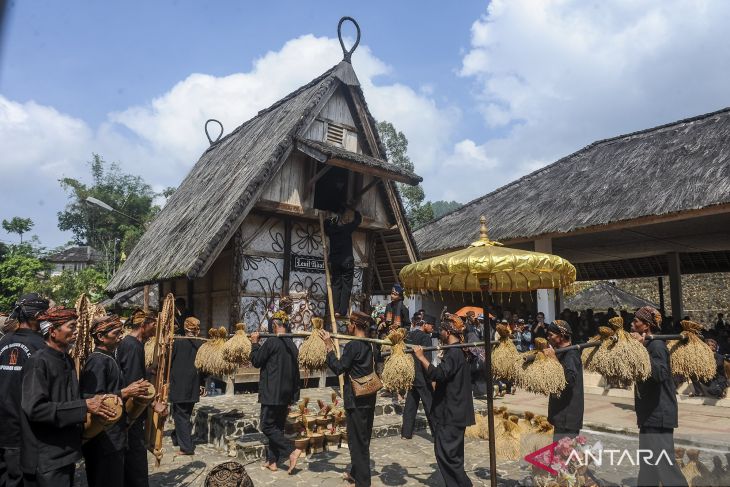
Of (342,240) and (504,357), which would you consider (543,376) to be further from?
(342,240)

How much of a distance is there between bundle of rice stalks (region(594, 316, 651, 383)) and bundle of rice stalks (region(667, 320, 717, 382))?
0.52 m

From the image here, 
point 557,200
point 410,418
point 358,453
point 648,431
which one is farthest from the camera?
point 557,200

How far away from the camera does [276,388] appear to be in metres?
7.22

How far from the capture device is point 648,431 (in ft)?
18.0

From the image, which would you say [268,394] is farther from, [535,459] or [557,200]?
[557,200]

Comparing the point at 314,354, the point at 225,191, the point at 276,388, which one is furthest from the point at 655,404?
the point at 225,191

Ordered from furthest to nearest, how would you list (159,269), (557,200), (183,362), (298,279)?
(557,200) → (298,279) → (159,269) → (183,362)

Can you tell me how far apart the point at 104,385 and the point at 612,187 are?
12807mm

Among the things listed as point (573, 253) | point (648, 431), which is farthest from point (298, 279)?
point (573, 253)

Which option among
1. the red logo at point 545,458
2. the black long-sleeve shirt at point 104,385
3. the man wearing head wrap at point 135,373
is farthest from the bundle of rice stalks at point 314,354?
the red logo at point 545,458

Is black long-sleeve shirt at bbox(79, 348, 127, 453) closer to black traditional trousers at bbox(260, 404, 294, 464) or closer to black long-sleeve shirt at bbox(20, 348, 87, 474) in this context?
black long-sleeve shirt at bbox(20, 348, 87, 474)

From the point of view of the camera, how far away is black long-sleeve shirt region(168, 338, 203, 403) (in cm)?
773

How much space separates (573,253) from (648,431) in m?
12.8

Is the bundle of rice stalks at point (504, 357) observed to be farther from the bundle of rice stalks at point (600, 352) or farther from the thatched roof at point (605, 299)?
the thatched roof at point (605, 299)
